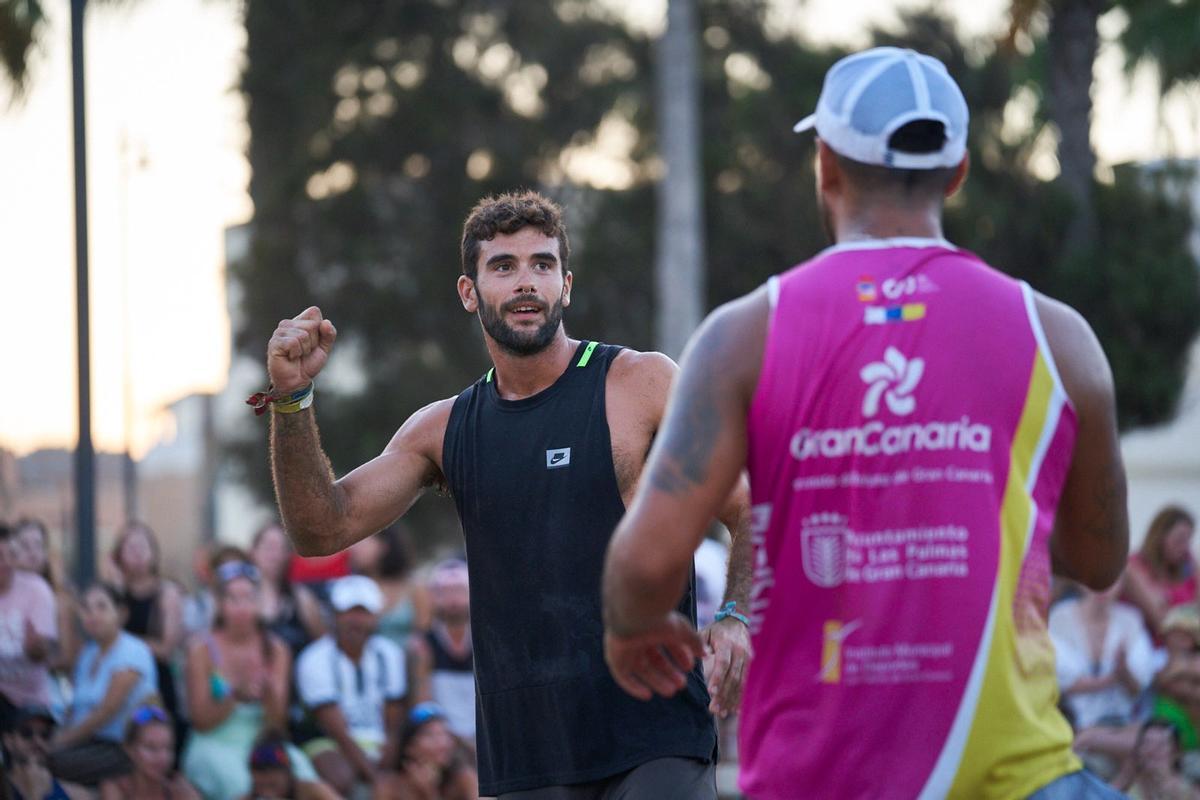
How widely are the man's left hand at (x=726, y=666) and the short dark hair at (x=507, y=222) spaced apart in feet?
4.25

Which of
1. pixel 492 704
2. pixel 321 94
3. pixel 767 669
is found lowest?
pixel 492 704

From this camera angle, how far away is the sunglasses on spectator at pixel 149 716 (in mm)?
9117

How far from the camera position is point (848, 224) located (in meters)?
3.05

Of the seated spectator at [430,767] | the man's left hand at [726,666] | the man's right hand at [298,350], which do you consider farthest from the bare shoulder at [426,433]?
the seated spectator at [430,767]

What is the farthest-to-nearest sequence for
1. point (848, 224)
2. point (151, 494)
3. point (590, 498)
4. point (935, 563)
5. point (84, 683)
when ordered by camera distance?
1. point (151, 494)
2. point (84, 683)
3. point (590, 498)
4. point (848, 224)
5. point (935, 563)

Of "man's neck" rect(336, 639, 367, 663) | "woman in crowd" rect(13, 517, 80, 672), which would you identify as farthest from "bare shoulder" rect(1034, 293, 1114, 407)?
"woman in crowd" rect(13, 517, 80, 672)

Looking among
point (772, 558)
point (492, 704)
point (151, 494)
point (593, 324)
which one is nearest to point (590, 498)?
point (492, 704)

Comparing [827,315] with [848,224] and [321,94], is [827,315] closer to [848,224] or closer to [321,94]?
[848,224]

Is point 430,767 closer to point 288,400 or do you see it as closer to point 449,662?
point 449,662

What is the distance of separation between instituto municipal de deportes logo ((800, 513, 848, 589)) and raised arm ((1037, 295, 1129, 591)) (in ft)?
1.47

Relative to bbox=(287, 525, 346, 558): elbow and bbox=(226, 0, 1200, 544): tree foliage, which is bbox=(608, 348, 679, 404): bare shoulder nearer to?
bbox=(287, 525, 346, 558): elbow

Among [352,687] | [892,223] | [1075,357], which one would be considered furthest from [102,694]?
[1075,357]

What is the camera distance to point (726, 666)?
405 cm

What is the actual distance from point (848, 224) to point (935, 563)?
0.61 metres
